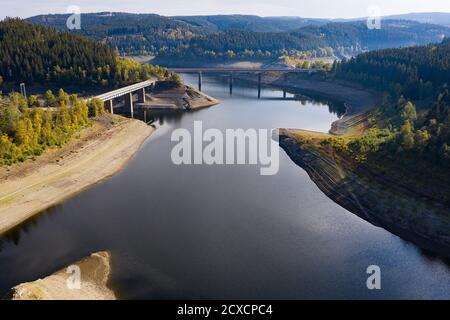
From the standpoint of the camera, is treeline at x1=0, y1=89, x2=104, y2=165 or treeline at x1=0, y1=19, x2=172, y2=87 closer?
treeline at x1=0, y1=89, x2=104, y2=165

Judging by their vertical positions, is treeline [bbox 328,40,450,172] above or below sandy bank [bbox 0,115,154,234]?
above

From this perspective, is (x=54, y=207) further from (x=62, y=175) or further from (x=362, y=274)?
(x=362, y=274)

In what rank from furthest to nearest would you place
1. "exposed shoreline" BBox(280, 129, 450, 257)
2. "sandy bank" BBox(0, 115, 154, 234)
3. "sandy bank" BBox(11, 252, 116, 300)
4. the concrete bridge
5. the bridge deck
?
the concrete bridge < the bridge deck < "sandy bank" BBox(0, 115, 154, 234) < "exposed shoreline" BBox(280, 129, 450, 257) < "sandy bank" BBox(11, 252, 116, 300)

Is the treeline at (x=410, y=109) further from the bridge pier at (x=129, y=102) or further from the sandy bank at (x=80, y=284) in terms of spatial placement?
the bridge pier at (x=129, y=102)

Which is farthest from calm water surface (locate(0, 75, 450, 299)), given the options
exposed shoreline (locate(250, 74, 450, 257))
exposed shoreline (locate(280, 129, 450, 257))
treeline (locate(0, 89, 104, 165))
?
treeline (locate(0, 89, 104, 165))

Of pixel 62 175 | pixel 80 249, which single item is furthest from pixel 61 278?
pixel 62 175

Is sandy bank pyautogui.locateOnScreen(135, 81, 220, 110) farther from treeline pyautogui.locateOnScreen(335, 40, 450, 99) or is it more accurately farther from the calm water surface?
the calm water surface

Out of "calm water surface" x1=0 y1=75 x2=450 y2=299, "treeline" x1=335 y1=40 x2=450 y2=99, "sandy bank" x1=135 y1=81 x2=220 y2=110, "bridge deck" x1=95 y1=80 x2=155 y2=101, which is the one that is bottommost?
"calm water surface" x1=0 y1=75 x2=450 y2=299
